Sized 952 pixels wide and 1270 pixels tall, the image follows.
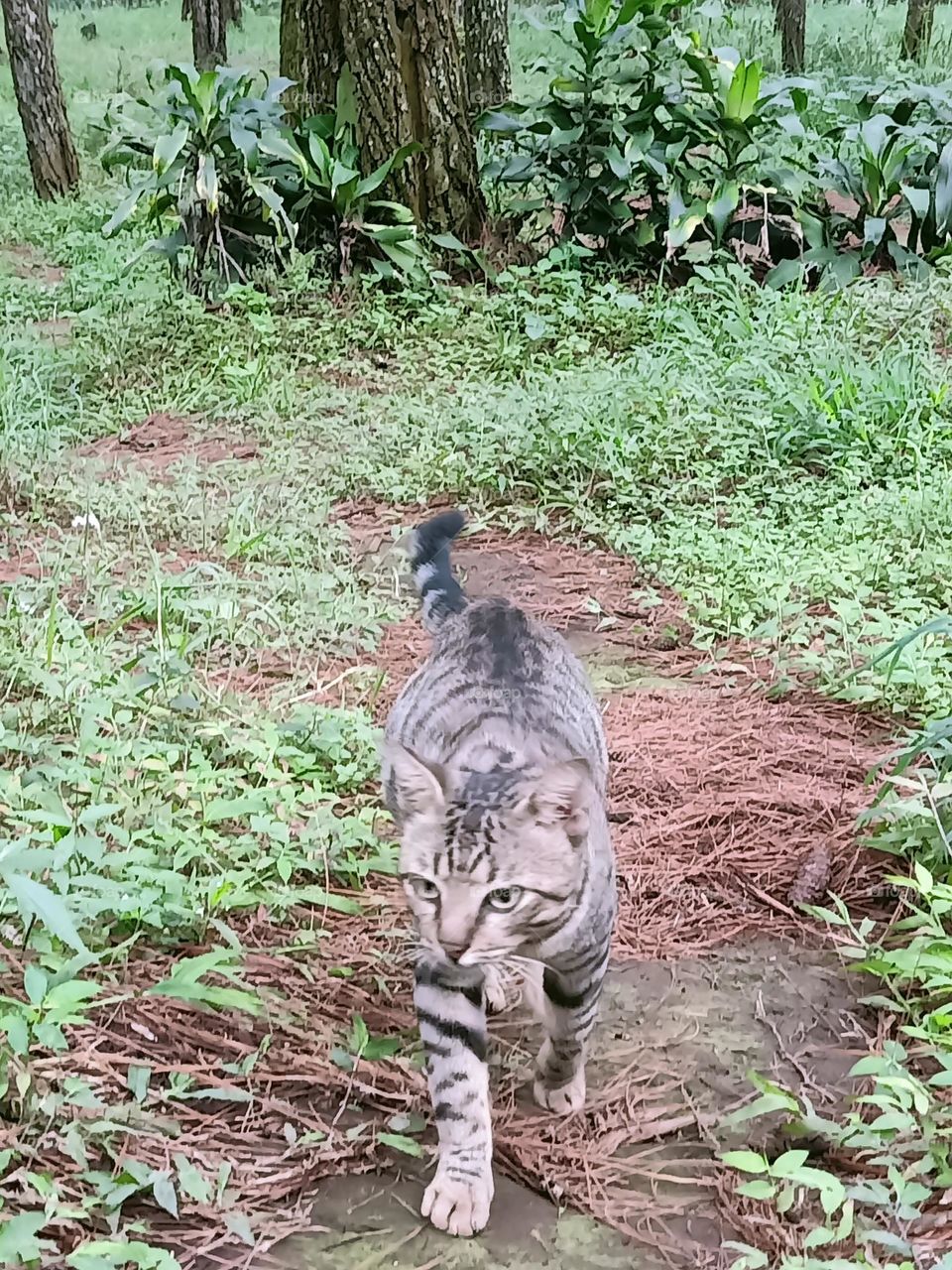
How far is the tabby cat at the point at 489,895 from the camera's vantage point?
2256 mm

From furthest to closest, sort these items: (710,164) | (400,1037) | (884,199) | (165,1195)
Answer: (710,164)
(884,199)
(400,1037)
(165,1195)

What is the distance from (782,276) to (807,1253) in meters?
6.15

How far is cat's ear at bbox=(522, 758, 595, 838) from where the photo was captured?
2258mm

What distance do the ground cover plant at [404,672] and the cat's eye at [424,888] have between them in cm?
45

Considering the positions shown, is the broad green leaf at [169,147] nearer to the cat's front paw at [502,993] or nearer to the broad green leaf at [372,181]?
the broad green leaf at [372,181]

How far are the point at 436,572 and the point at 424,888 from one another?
1.29m

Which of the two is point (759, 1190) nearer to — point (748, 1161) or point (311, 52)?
point (748, 1161)

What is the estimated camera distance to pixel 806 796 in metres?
3.53

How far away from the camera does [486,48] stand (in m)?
10.8

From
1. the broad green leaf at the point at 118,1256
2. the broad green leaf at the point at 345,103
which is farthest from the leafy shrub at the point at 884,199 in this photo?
the broad green leaf at the point at 118,1256

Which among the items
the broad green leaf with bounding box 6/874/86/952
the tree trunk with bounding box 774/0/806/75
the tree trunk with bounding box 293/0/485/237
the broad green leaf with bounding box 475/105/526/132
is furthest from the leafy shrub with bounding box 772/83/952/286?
the tree trunk with bounding box 774/0/806/75

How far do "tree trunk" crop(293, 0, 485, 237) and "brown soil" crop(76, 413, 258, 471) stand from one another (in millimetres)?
2494

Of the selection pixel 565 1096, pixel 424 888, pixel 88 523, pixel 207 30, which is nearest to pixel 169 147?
pixel 88 523

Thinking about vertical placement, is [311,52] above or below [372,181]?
above
